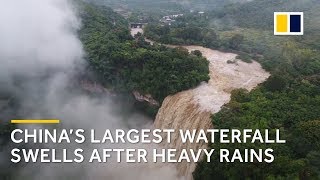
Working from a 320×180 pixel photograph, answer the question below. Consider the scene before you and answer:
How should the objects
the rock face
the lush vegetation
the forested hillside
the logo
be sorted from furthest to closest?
the lush vegetation, the rock face, the logo, the forested hillside

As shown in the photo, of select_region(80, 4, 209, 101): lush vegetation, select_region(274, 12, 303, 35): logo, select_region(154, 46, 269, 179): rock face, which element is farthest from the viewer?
select_region(80, 4, 209, 101): lush vegetation

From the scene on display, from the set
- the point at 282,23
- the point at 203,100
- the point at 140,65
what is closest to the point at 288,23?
the point at 282,23

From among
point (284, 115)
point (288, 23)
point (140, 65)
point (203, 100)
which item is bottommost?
point (284, 115)

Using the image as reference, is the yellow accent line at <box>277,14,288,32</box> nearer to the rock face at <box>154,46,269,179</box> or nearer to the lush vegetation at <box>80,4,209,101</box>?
the rock face at <box>154,46,269,179</box>

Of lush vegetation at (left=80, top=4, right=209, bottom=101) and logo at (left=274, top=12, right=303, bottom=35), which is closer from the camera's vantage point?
logo at (left=274, top=12, right=303, bottom=35)

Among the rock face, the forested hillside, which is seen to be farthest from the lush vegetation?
the forested hillside

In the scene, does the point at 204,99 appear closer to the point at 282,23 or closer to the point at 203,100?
the point at 203,100

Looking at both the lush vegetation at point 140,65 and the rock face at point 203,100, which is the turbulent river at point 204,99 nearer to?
the rock face at point 203,100
